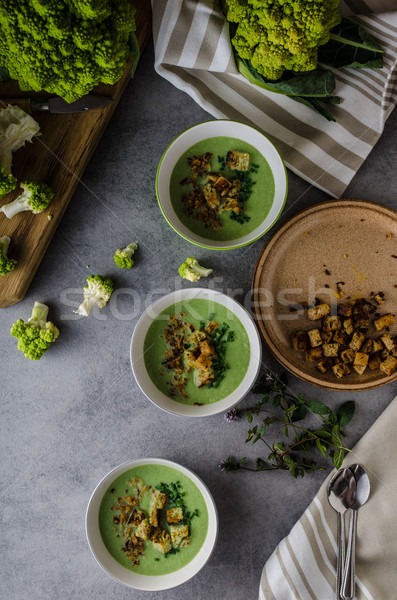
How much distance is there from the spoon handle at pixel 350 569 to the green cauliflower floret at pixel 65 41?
265 cm

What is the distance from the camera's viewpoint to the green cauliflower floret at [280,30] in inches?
83.0

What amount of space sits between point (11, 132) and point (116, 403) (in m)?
1.58

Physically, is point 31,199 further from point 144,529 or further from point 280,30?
point 144,529

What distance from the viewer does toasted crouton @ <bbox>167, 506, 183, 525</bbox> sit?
261 centimetres

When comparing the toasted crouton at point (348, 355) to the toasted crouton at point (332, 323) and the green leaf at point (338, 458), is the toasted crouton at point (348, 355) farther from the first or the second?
the green leaf at point (338, 458)

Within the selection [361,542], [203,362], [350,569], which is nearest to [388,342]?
[203,362]

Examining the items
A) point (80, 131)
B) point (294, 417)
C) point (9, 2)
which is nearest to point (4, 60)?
point (9, 2)

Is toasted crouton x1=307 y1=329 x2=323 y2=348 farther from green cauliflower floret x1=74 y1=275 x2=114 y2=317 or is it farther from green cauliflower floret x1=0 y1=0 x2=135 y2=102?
green cauliflower floret x1=0 y1=0 x2=135 y2=102

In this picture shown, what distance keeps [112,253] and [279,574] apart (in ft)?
6.62

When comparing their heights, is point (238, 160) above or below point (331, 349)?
above

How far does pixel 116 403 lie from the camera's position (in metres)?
2.74

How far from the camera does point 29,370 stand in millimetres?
2756

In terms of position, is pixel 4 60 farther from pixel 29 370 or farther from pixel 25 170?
pixel 29 370

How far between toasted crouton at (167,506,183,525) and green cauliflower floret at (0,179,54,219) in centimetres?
181
